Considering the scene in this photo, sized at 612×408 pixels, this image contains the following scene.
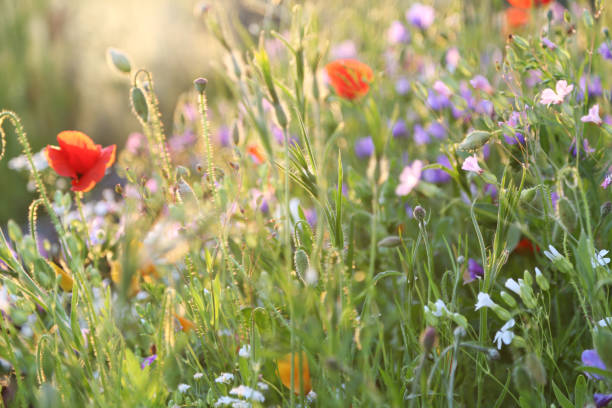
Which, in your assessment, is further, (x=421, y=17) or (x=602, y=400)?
(x=421, y=17)

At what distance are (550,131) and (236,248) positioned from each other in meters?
0.54

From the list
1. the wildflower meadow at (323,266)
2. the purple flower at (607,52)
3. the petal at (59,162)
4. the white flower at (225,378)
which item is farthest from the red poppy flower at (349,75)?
the white flower at (225,378)

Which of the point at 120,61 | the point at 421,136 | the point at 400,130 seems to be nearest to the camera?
the point at 120,61

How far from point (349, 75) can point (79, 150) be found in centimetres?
53

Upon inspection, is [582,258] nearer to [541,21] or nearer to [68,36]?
[541,21]

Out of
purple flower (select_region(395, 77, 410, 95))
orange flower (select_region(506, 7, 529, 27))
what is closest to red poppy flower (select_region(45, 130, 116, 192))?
purple flower (select_region(395, 77, 410, 95))

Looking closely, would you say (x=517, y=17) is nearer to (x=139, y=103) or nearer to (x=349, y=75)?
(x=349, y=75)

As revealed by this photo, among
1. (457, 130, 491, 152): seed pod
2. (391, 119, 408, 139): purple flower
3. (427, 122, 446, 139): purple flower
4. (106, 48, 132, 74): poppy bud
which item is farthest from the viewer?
(391, 119, 408, 139): purple flower

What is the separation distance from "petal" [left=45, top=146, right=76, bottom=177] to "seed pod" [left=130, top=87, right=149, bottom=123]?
0.46 feet

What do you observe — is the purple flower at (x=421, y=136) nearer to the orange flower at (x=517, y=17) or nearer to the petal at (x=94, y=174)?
the orange flower at (x=517, y=17)

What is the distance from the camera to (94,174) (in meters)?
0.87

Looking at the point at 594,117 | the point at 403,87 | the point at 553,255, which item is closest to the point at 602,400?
the point at 553,255

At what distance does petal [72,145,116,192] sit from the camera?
85cm

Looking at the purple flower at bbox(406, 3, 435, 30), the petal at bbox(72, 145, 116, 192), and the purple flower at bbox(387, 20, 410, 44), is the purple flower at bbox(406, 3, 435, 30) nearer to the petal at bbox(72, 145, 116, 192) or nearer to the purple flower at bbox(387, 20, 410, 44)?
the purple flower at bbox(387, 20, 410, 44)
